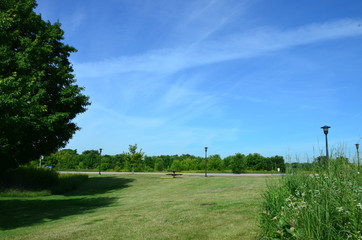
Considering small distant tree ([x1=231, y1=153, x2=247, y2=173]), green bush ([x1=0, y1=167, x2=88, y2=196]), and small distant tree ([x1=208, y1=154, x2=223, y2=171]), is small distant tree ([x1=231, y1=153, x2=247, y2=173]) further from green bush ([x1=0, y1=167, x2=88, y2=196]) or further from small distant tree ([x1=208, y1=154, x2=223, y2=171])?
green bush ([x1=0, y1=167, x2=88, y2=196])

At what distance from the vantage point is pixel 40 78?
18547 mm

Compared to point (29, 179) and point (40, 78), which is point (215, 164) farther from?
point (40, 78)

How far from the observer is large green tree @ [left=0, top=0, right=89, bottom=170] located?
58.4ft

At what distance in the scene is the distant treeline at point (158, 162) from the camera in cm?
4234

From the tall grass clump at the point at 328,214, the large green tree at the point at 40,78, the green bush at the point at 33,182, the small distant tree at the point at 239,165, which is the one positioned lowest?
the green bush at the point at 33,182

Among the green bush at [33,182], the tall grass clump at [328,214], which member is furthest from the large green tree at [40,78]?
the tall grass clump at [328,214]

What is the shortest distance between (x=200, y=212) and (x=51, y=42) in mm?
18228

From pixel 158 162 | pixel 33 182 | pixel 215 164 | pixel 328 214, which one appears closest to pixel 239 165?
pixel 215 164

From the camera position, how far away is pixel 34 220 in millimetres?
11984

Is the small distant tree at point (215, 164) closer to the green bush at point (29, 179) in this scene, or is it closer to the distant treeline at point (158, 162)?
the distant treeline at point (158, 162)

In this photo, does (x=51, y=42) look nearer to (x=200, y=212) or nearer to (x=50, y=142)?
(x=50, y=142)

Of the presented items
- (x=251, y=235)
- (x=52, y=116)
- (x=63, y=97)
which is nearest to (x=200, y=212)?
(x=251, y=235)

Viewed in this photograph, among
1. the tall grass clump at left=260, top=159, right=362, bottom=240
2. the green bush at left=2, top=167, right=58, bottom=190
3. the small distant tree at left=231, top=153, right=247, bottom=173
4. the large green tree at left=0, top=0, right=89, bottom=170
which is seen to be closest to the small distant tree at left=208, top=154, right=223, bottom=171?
the small distant tree at left=231, top=153, right=247, bottom=173

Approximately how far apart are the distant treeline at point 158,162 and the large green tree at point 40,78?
64.0 feet
